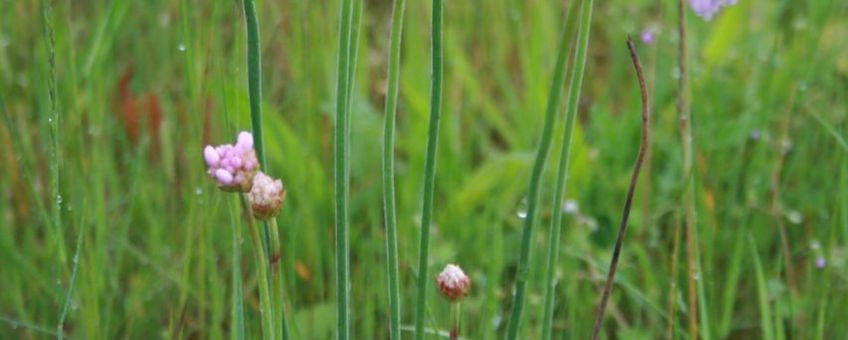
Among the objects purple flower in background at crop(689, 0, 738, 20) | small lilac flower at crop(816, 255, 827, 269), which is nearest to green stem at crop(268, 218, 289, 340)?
purple flower in background at crop(689, 0, 738, 20)

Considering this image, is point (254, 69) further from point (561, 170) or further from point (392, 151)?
point (561, 170)

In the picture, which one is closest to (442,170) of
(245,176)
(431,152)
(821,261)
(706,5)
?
(821,261)

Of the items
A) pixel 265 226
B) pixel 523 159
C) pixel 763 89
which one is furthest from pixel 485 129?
pixel 265 226

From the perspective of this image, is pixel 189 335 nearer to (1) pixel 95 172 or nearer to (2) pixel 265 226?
(1) pixel 95 172

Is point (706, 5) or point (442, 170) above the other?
point (706, 5)

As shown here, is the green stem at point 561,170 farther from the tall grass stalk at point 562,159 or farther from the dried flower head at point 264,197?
the dried flower head at point 264,197

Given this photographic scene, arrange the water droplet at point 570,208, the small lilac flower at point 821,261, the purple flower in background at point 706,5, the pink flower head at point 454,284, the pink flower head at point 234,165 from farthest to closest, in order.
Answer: the water droplet at point 570,208 < the small lilac flower at point 821,261 < the purple flower in background at point 706,5 < the pink flower head at point 454,284 < the pink flower head at point 234,165

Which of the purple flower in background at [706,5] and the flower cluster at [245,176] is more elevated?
the purple flower in background at [706,5]

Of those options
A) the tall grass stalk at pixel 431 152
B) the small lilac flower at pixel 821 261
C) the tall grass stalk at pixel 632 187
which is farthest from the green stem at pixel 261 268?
the small lilac flower at pixel 821 261
